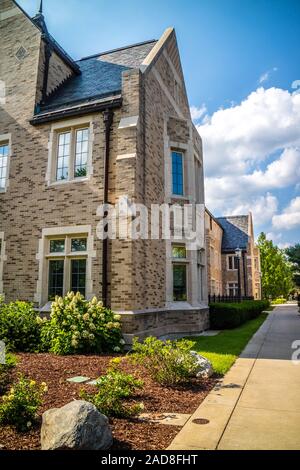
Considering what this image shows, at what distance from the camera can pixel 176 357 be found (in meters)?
5.88

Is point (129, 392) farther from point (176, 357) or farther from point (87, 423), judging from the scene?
point (87, 423)

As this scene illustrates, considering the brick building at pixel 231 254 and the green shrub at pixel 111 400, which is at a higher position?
the brick building at pixel 231 254

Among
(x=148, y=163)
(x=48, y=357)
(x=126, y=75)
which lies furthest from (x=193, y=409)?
(x=126, y=75)

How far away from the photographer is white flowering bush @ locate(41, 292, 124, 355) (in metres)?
8.30

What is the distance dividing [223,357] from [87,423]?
5590 mm

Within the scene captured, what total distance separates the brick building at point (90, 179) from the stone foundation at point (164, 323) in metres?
0.04

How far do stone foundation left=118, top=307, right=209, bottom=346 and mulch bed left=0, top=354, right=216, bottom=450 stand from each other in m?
1.27

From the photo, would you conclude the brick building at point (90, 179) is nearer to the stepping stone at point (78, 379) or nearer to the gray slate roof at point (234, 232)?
the stepping stone at point (78, 379)

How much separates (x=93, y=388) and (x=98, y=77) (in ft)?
42.3

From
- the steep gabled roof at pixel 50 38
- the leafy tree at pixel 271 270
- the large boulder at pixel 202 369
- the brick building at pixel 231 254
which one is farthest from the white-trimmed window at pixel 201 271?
the leafy tree at pixel 271 270

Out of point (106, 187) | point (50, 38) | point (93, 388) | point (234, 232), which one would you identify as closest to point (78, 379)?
point (93, 388)

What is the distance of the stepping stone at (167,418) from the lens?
4.12m

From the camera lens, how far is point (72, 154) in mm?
11508

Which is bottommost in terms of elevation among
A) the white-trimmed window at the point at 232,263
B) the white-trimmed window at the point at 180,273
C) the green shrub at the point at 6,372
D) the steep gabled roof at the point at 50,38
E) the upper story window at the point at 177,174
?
the green shrub at the point at 6,372
